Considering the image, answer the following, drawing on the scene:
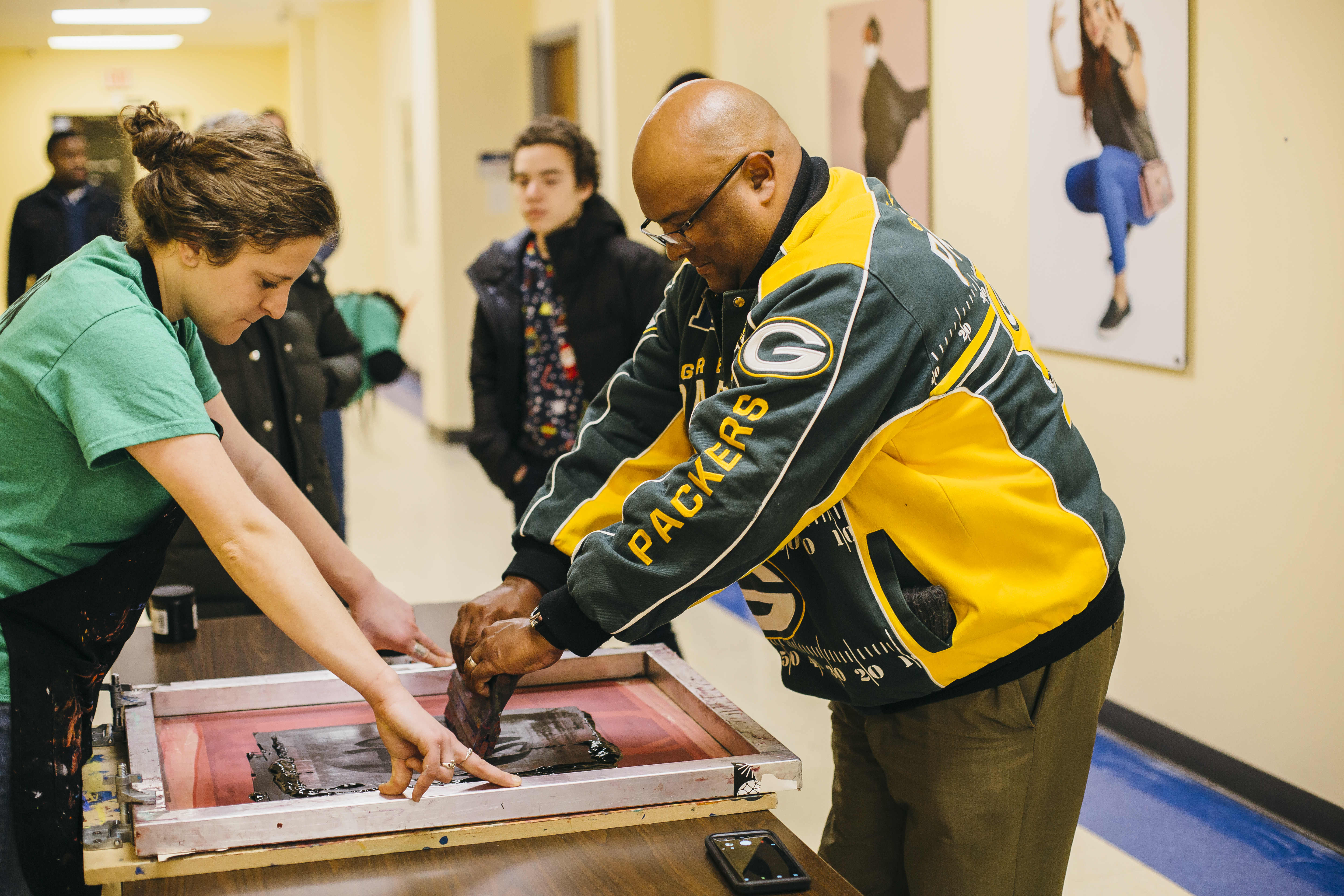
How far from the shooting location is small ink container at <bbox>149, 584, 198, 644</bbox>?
1972mm

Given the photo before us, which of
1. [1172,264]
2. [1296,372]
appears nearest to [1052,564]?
[1296,372]

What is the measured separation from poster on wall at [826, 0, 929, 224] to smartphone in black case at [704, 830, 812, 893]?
2976 mm

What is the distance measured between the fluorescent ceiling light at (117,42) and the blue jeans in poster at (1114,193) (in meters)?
13.1

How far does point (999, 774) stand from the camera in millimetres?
1421

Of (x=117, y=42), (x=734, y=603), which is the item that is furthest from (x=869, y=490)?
(x=117, y=42)

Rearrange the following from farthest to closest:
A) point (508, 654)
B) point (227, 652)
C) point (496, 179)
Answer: point (496, 179)
point (227, 652)
point (508, 654)

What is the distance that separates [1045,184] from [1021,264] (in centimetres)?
26

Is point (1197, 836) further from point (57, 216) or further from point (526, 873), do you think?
point (57, 216)

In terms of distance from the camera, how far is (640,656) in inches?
69.0

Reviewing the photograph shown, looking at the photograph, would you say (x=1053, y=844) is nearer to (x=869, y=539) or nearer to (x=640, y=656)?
(x=869, y=539)

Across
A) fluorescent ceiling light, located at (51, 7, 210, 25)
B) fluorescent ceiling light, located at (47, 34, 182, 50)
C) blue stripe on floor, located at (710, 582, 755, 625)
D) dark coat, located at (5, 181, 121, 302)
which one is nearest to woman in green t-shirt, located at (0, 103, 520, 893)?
blue stripe on floor, located at (710, 582, 755, 625)

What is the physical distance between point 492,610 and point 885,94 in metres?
3.11

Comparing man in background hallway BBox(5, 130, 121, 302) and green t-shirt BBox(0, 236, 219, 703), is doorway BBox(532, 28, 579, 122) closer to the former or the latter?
man in background hallway BBox(5, 130, 121, 302)

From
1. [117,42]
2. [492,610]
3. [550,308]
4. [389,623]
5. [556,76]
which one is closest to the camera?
[492,610]
